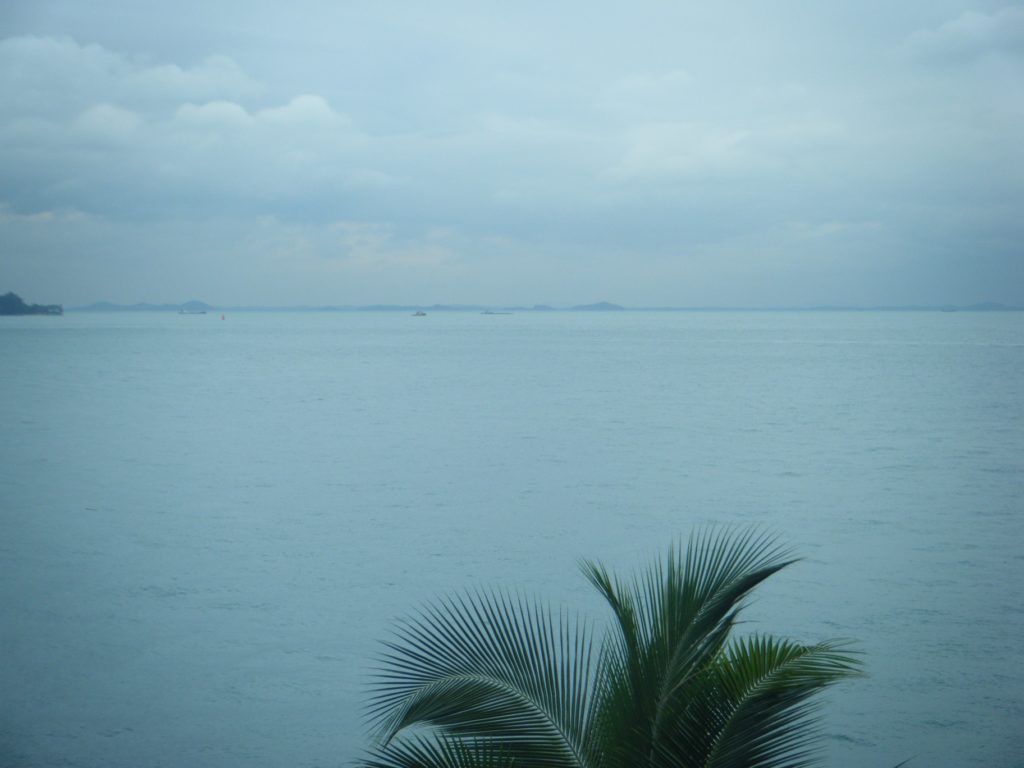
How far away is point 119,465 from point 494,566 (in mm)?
12343

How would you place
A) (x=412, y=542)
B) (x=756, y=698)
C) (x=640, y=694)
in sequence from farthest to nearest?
(x=412, y=542)
(x=640, y=694)
(x=756, y=698)

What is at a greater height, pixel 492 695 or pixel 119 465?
pixel 492 695

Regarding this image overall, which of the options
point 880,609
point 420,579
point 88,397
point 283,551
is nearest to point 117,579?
point 283,551

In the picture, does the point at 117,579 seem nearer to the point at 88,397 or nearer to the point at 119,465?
the point at 119,465

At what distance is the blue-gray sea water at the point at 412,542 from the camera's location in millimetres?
9195

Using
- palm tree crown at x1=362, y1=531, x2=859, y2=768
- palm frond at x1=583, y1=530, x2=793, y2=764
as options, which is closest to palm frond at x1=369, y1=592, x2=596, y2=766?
palm tree crown at x1=362, y1=531, x2=859, y2=768

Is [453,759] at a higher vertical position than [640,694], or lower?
lower

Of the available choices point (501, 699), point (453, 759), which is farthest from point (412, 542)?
point (453, 759)

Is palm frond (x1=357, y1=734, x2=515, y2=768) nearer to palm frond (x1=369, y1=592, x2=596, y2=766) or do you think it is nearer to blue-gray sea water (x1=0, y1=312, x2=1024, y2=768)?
palm frond (x1=369, y1=592, x2=596, y2=766)

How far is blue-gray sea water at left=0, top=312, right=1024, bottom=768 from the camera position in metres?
9.20

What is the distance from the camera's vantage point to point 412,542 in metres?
15.7

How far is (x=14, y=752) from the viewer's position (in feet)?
27.5

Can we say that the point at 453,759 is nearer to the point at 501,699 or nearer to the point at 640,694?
the point at 501,699

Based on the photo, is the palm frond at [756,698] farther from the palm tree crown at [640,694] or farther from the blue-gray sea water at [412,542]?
the blue-gray sea water at [412,542]
